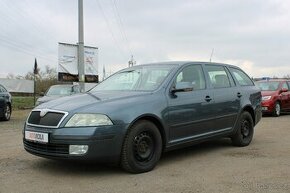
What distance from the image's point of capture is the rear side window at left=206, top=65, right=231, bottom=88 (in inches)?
321

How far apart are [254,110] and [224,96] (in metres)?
1.29

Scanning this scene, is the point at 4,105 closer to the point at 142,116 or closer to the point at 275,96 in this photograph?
the point at 275,96

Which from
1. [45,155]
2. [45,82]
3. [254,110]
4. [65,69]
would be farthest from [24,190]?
[45,82]

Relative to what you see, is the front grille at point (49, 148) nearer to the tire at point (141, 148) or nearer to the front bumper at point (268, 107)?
the tire at point (141, 148)

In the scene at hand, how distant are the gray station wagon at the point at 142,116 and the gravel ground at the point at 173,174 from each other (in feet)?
1.01

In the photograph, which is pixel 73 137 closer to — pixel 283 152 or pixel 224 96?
pixel 224 96

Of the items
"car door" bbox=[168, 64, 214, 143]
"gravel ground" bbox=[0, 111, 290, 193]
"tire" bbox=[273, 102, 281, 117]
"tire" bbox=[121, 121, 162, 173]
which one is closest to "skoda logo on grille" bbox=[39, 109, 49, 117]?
"gravel ground" bbox=[0, 111, 290, 193]

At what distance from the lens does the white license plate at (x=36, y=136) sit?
608cm

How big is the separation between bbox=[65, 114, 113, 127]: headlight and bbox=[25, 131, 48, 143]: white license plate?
37cm

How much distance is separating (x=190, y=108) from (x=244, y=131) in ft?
7.06

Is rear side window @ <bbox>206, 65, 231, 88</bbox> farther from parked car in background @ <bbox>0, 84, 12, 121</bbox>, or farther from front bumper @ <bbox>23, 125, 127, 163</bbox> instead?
parked car in background @ <bbox>0, 84, 12, 121</bbox>

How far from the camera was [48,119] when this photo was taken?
620 centimetres

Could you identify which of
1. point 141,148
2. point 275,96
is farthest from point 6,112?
point 141,148

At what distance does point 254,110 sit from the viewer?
9.22 meters
